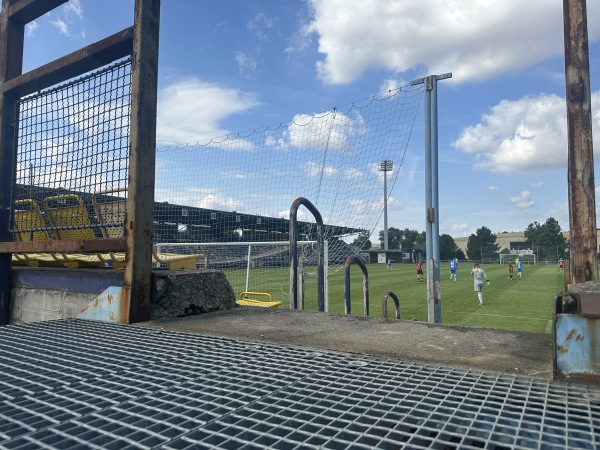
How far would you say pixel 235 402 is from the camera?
1.55m

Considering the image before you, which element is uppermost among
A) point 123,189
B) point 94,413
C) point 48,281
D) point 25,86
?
point 25,86

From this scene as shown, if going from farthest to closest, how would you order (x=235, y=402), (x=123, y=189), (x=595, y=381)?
(x=123, y=189) → (x=595, y=381) → (x=235, y=402)

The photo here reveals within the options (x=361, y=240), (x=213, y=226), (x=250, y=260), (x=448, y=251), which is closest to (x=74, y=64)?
(x=361, y=240)

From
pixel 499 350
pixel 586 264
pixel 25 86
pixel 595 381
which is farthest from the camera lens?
pixel 25 86

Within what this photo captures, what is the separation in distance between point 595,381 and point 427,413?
747 mm

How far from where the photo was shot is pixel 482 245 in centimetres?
8881

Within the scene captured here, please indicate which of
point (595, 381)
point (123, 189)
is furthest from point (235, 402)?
point (123, 189)

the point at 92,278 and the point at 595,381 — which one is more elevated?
the point at 92,278

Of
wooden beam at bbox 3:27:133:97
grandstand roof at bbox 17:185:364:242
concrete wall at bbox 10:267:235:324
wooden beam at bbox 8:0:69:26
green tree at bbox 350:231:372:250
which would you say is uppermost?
wooden beam at bbox 8:0:69:26

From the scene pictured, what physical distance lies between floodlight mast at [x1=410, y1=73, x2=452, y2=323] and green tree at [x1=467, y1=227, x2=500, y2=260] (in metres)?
78.2

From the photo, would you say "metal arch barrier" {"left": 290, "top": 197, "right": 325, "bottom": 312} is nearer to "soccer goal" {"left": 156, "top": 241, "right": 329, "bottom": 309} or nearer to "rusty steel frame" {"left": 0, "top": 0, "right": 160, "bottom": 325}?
"rusty steel frame" {"left": 0, "top": 0, "right": 160, "bottom": 325}

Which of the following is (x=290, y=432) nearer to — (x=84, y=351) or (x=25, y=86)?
(x=84, y=351)

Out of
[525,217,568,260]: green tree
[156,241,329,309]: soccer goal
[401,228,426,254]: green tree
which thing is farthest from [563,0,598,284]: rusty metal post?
[401,228,426,254]: green tree

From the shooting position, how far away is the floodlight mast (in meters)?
5.57
